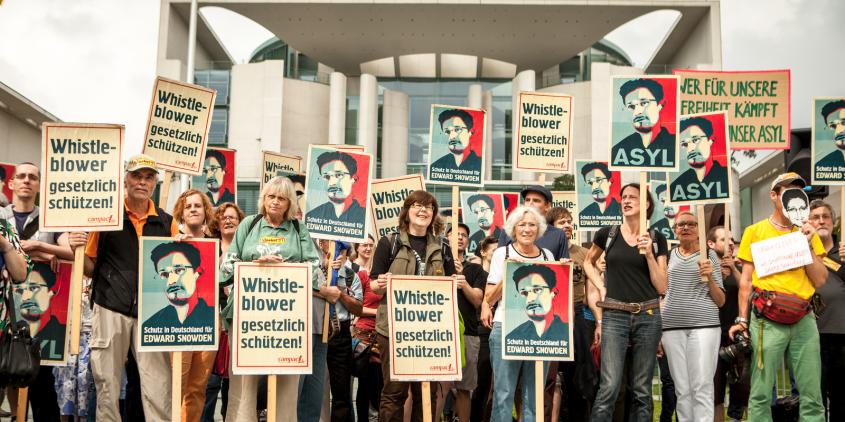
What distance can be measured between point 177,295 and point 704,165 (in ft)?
17.5

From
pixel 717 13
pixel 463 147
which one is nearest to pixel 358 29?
pixel 717 13

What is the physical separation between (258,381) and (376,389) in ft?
5.82

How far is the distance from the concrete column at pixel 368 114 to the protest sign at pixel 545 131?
38.1 metres

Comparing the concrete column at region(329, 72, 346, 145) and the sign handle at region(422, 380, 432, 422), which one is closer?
the sign handle at region(422, 380, 432, 422)

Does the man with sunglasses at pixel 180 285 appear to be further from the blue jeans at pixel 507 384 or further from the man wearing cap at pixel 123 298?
the blue jeans at pixel 507 384

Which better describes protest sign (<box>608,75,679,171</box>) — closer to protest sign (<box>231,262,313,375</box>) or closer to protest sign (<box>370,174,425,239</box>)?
protest sign (<box>370,174,425,239</box>)

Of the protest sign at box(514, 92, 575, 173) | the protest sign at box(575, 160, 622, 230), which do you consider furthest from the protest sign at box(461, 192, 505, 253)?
the protest sign at box(514, 92, 575, 173)

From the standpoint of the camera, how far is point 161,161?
Answer: 27.3 feet

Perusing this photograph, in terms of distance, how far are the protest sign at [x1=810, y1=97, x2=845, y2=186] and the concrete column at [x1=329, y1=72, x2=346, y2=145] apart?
1585 inches

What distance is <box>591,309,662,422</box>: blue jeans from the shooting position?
268 inches

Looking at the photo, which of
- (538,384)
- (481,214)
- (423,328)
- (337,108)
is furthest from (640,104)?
(337,108)

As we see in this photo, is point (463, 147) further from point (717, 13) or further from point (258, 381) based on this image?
point (717, 13)

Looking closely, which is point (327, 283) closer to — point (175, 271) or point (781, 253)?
→ point (175, 271)

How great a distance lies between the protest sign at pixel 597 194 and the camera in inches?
459
